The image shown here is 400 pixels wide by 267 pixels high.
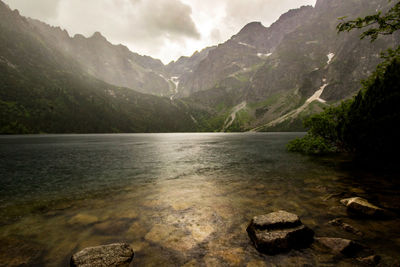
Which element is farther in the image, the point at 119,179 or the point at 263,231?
the point at 119,179

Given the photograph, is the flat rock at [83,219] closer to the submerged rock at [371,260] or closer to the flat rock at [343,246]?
the flat rock at [343,246]

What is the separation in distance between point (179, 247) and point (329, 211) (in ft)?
31.0

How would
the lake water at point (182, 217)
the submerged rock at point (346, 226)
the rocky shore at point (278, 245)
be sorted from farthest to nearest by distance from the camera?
1. the submerged rock at point (346, 226)
2. the lake water at point (182, 217)
3. the rocky shore at point (278, 245)

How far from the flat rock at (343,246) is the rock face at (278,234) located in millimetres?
690

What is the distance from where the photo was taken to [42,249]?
8.64 meters

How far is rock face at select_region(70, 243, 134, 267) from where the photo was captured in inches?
266

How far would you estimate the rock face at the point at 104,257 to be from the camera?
6.75m

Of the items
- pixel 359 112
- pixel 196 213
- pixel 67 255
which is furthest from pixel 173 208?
pixel 359 112

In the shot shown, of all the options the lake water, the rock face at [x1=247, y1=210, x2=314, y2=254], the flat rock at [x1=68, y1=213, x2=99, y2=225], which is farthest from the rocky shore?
the flat rock at [x1=68, y1=213, x2=99, y2=225]

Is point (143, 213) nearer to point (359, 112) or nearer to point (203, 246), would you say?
point (203, 246)

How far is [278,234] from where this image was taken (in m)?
7.87

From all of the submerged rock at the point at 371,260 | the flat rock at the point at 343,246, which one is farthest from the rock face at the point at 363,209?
the submerged rock at the point at 371,260

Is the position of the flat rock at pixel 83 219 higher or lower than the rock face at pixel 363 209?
lower

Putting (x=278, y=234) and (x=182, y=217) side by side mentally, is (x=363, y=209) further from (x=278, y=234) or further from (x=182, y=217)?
(x=182, y=217)
